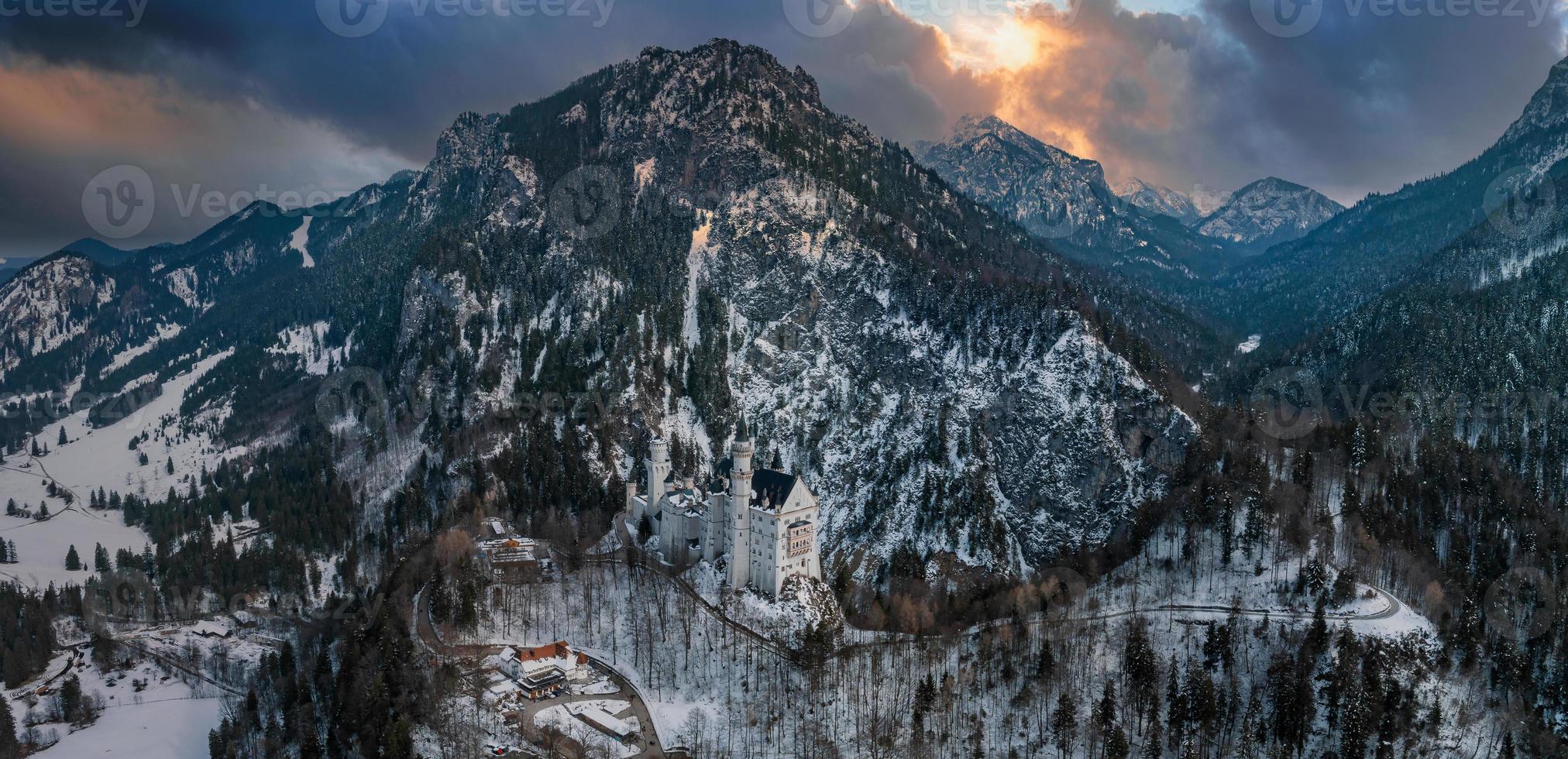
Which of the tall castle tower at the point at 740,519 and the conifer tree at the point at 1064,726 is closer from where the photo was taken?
the conifer tree at the point at 1064,726

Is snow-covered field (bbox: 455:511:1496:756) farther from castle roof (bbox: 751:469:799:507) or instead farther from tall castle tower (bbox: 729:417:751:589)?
Result: castle roof (bbox: 751:469:799:507)

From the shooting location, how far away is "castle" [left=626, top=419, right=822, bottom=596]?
11925cm

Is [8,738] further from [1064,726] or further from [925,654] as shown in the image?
[1064,726]

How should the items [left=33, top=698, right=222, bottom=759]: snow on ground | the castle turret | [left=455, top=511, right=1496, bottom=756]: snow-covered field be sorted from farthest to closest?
the castle turret
[left=33, top=698, right=222, bottom=759]: snow on ground
[left=455, top=511, right=1496, bottom=756]: snow-covered field

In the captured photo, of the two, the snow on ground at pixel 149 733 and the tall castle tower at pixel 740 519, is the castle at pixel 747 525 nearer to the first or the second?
the tall castle tower at pixel 740 519

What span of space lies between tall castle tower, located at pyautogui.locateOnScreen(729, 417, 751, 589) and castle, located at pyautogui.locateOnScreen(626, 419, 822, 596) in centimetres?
10

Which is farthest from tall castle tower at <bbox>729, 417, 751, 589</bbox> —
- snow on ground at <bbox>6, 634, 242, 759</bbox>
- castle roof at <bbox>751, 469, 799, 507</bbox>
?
snow on ground at <bbox>6, 634, 242, 759</bbox>

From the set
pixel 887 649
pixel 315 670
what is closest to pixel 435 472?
pixel 315 670

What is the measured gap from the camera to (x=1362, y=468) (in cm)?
15450

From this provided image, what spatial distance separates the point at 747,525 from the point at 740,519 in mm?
1466

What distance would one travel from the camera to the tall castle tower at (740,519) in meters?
120

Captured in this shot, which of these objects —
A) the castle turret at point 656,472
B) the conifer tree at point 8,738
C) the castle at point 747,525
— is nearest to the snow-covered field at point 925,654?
the castle at point 747,525

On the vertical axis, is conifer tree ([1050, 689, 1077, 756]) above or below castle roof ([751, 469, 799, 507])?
below

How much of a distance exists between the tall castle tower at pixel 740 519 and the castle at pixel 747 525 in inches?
4.1
